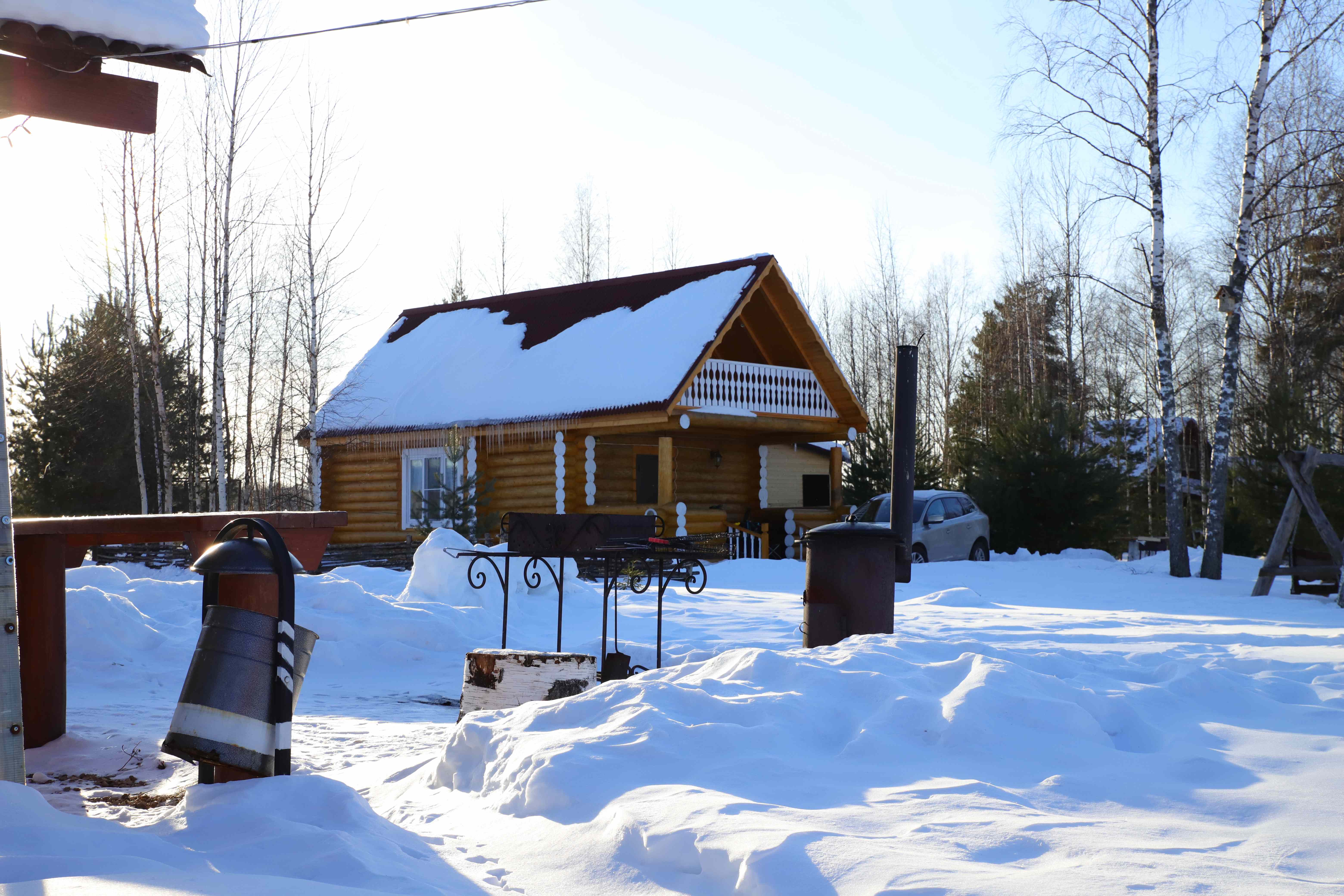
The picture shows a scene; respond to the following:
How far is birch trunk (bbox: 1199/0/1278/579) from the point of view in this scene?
15539 millimetres

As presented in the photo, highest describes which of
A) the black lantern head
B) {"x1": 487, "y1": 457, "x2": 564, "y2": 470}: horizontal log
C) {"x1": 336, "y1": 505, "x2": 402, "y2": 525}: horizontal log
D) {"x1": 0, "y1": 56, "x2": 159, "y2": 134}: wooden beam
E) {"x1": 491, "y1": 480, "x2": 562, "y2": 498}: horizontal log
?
{"x1": 0, "y1": 56, "x2": 159, "y2": 134}: wooden beam

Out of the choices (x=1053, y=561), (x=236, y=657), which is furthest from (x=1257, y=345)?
(x=236, y=657)

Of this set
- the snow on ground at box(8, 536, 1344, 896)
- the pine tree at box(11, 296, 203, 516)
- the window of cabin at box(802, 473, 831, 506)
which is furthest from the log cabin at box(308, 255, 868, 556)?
the snow on ground at box(8, 536, 1344, 896)

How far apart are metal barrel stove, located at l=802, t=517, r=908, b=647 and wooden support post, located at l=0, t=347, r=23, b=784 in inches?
195

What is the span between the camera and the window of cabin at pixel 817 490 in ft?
88.9

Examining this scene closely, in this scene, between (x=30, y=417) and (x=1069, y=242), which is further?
(x=1069, y=242)

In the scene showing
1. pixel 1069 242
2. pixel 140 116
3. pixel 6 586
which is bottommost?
pixel 6 586

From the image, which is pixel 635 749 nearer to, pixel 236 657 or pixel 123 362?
pixel 236 657

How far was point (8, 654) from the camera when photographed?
4094 mm

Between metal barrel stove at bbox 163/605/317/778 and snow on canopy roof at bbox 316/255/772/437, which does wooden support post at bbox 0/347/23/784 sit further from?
snow on canopy roof at bbox 316/255/772/437

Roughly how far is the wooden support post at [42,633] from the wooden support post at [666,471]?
14.2m

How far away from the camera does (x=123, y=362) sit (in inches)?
1062

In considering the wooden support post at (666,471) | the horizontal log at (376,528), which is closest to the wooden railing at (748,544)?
the wooden support post at (666,471)

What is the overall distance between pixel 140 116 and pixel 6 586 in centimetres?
212
